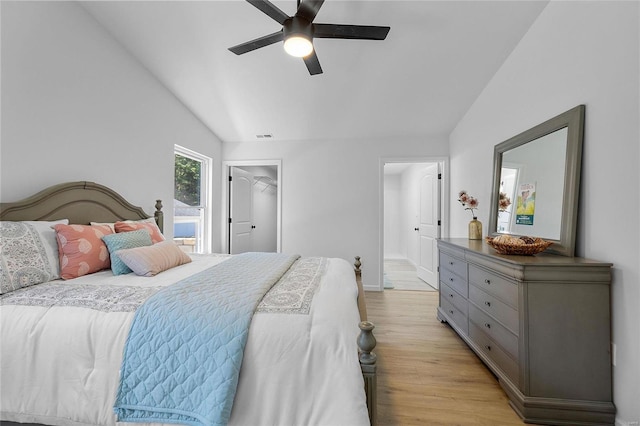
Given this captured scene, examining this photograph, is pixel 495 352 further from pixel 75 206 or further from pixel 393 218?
pixel 393 218

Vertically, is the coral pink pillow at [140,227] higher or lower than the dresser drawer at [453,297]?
higher

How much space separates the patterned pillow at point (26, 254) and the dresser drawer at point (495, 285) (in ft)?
9.38

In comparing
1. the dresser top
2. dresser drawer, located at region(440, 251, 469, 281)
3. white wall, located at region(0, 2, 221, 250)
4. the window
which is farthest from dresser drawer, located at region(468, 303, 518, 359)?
the window

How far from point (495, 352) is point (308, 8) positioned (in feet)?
8.59

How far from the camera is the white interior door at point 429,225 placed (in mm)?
4152

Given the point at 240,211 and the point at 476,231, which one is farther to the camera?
the point at 240,211

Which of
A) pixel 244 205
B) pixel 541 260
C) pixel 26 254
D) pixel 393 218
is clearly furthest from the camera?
pixel 393 218

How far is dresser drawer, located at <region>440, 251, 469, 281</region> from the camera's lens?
2.34 m

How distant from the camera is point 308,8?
160cm

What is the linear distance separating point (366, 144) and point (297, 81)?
1.54 m

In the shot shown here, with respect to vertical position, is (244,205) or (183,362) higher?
(244,205)

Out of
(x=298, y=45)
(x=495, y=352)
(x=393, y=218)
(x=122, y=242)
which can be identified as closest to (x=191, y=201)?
(x=122, y=242)

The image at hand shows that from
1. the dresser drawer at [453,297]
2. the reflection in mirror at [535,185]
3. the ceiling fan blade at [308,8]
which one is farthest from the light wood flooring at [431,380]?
the ceiling fan blade at [308,8]

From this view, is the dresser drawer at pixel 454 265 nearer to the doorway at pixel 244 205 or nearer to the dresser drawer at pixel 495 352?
the dresser drawer at pixel 495 352
